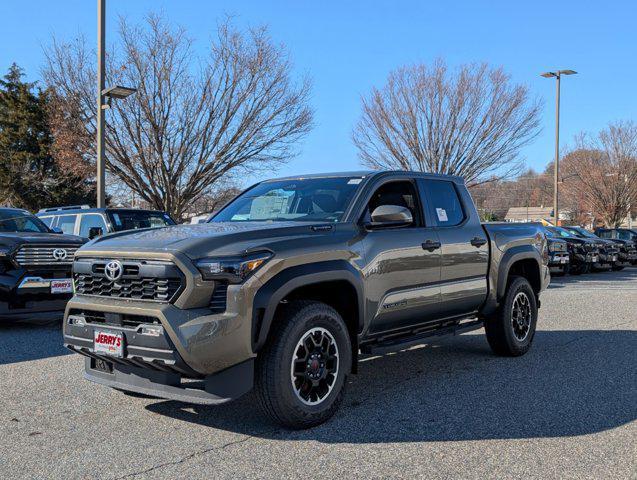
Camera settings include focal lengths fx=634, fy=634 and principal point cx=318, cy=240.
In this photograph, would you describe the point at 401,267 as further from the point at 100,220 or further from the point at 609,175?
the point at 609,175

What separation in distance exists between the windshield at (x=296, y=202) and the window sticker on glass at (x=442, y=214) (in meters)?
0.99

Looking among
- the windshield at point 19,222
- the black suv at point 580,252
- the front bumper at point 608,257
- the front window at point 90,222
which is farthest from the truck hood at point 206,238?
the front bumper at point 608,257

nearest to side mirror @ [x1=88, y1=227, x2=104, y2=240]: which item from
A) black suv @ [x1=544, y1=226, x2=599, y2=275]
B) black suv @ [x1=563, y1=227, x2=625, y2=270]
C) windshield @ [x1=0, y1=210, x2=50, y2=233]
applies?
windshield @ [x1=0, y1=210, x2=50, y2=233]

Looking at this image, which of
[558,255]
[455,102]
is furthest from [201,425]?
[455,102]

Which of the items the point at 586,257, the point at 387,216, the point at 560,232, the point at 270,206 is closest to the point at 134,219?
the point at 270,206

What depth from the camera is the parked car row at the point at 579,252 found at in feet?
63.4

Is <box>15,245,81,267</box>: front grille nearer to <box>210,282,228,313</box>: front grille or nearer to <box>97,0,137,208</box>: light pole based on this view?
<box>210,282,228,313</box>: front grille

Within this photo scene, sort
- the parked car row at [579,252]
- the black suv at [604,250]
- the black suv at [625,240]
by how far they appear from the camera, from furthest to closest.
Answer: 1. the black suv at [625,240]
2. the black suv at [604,250]
3. the parked car row at [579,252]

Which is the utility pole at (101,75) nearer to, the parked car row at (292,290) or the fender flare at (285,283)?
the parked car row at (292,290)

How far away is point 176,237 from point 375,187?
6.14 feet

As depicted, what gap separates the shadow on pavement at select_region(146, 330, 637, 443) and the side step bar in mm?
420

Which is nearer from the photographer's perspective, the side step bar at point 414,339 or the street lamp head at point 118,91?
Result: the side step bar at point 414,339

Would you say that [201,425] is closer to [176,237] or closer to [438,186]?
[176,237]

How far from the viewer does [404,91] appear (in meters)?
26.0
